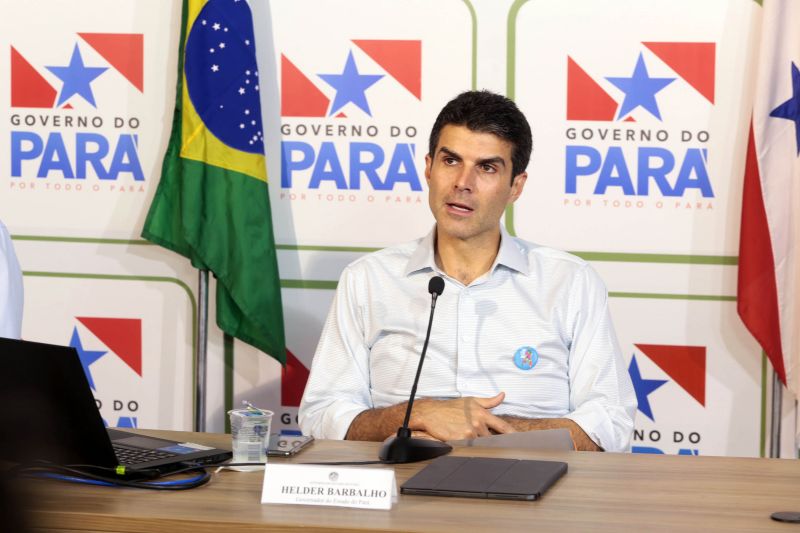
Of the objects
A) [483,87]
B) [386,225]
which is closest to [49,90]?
[386,225]

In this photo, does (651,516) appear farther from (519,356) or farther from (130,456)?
(519,356)

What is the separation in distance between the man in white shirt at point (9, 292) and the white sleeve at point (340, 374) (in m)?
0.71

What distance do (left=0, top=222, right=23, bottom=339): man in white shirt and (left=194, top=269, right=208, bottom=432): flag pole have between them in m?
1.09

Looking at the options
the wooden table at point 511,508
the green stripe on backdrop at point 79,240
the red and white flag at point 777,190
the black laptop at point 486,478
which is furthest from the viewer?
the green stripe on backdrop at point 79,240

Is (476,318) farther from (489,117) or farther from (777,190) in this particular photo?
(777,190)

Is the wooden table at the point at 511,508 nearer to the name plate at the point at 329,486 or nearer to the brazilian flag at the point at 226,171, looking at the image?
the name plate at the point at 329,486

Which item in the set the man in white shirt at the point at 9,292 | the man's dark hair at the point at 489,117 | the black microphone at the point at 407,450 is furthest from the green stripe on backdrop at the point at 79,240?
the black microphone at the point at 407,450

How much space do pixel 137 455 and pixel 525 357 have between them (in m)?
1.11

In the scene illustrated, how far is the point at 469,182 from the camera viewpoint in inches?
104

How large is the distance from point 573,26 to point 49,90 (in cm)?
185

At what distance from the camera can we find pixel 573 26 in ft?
11.1

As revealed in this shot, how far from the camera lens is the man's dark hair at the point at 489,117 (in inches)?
105

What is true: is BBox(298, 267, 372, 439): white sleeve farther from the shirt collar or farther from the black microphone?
the black microphone

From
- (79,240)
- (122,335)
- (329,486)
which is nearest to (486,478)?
(329,486)
